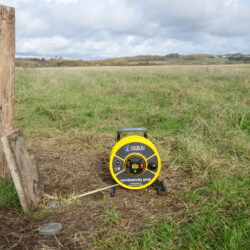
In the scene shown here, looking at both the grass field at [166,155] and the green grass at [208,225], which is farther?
the grass field at [166,155]

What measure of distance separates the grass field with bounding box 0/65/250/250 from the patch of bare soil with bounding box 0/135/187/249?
12mm

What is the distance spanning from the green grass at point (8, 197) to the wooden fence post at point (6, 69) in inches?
8.3

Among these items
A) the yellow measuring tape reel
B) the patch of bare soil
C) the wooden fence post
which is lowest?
the patch of bare soil

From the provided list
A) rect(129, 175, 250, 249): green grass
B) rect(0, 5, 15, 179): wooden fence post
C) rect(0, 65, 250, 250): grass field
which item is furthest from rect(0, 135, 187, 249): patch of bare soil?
rect(0, 5, 15, 179): wooden fence post

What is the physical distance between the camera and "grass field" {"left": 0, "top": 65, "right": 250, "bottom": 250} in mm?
2536

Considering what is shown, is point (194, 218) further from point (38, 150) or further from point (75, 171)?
point (38, 150)

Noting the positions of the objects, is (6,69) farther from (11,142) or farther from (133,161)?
(133,161)

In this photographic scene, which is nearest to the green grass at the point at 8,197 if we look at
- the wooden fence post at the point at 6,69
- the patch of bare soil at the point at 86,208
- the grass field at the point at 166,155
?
the patch of bare soil at the point at 86,208

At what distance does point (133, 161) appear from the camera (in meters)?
3.36

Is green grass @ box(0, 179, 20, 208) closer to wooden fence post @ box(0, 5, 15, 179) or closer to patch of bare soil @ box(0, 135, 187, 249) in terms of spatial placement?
patch of bare soil @ box(0, 135, 187, 249)

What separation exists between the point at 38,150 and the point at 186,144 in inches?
94.4

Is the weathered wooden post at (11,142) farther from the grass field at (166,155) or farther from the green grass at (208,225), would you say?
the green grass at (208,225)

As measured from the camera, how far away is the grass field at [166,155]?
2.54m

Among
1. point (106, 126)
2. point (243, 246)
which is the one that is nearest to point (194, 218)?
point (243, 246)
